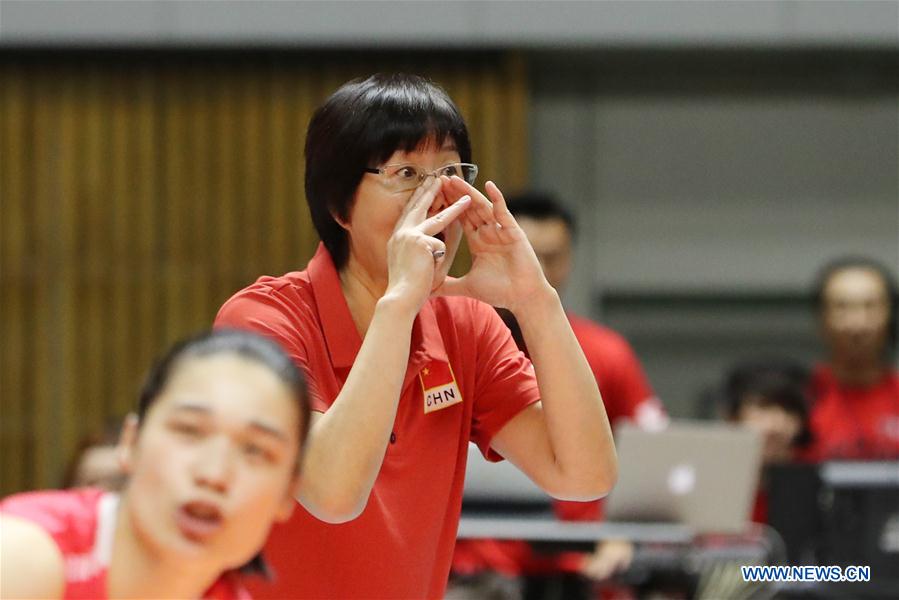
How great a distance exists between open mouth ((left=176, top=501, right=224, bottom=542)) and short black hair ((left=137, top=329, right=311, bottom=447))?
127mm

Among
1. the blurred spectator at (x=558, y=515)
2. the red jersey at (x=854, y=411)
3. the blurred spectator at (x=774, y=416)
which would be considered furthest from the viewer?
the red jersey at (x=854, y=411)

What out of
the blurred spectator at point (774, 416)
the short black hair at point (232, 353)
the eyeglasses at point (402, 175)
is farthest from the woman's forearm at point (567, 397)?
the blurred spectator at point (774, 416)

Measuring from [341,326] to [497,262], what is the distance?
0.24 meters

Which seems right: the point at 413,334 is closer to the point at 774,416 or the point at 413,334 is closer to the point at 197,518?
the point at 197,518

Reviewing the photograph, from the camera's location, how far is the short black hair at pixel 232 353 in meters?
1.30

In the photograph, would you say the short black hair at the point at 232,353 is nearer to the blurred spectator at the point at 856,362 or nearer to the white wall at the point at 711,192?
the blurred spectator at the point at 856,362

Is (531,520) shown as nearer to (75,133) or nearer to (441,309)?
(441,309)

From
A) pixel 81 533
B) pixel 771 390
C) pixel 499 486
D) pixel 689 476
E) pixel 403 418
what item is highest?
pixel 81 533

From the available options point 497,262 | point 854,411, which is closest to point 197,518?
point 497,262

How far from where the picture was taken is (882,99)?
7180 millimetres

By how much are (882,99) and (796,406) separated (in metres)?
2.83

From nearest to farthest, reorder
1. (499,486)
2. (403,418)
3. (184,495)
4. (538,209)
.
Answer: (184,495)
(403,418)
(499,486)
(538,209)

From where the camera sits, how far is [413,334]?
1983 millimetres

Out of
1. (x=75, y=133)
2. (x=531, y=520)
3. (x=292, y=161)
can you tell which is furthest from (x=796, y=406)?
(x=75, y=133)
